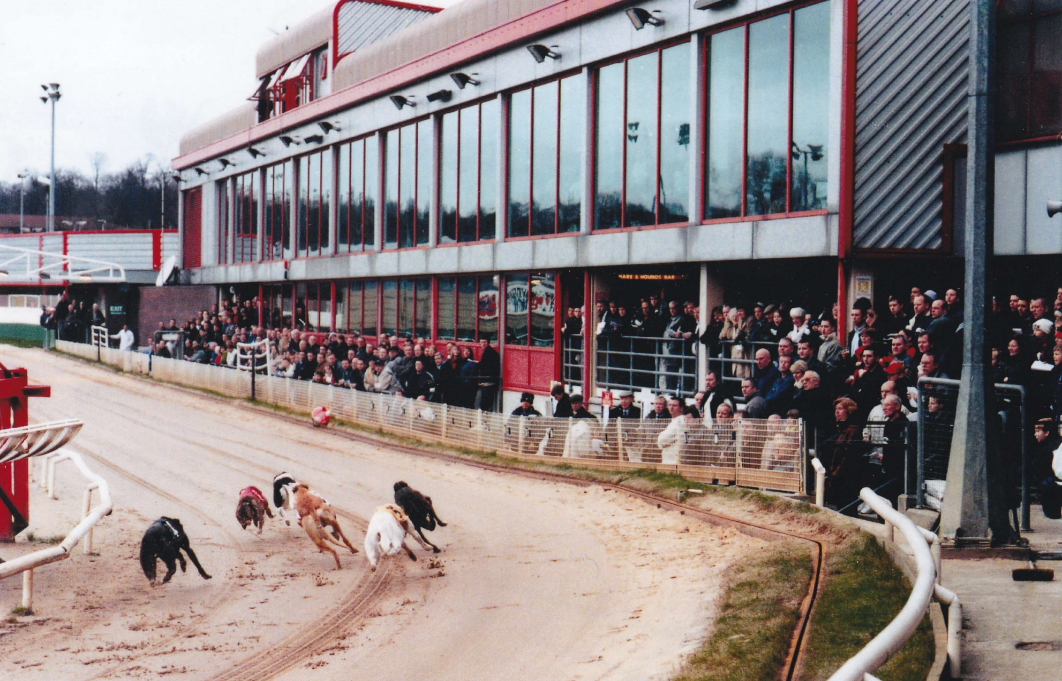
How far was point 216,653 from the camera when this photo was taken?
317 inches

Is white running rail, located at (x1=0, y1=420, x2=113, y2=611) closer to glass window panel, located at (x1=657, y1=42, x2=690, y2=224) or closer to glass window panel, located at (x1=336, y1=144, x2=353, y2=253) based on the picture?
glass window panel, located at (x1=657, y1=42, x2=690, y2=224)

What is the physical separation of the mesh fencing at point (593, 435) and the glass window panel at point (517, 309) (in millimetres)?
3648

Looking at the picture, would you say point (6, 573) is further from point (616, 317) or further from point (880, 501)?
point (616, 317)

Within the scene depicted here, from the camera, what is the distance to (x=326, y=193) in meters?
32.4

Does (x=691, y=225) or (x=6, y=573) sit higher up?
(x=691, y=225)

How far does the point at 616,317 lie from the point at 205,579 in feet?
35.0

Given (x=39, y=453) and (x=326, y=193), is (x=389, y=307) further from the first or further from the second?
(x=39, y=453)

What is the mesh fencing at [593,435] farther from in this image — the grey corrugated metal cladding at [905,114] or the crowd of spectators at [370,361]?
the grey corrugated metal cladding at [905,114]

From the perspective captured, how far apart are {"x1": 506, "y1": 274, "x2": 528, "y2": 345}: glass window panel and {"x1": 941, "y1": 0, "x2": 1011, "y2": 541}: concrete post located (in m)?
14.6

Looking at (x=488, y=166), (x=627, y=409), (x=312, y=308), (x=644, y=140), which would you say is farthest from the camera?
(x=312, y=308)

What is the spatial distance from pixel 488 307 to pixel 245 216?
56.1ft

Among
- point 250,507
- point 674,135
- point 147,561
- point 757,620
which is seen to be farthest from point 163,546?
point 674,135

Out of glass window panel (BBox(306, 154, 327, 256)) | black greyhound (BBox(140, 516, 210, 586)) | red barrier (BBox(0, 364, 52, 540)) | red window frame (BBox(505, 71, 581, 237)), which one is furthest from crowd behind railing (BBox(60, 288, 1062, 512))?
glass window panel (BBox(306, 154, 327, 256))

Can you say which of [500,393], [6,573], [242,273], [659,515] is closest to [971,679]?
[6,573]
